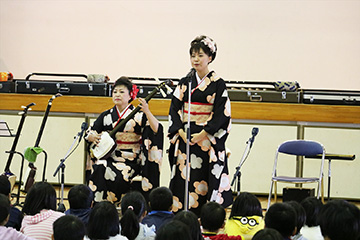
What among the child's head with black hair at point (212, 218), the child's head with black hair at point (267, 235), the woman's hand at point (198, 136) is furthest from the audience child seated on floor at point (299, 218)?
the woman's hand at point (198, 136)

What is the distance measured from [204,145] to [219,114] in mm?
285

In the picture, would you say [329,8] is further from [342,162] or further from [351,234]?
[351,234]

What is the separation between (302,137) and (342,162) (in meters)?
0.52

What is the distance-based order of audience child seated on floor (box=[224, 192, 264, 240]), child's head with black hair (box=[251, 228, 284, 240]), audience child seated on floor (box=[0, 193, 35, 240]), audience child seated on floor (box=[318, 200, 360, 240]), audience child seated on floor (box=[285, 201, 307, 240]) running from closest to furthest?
1. child's head with black hair (box=[251, 228, 284, 240])
2. audience child seated on floor (box=[318, 200, 360, 240])
3. audience child seated on floor (box=[0, 193, 35, 240])
4. audience child seated on floor (box=[285, 201, 307, 240])
5. audience child seated on floor (box=[224, 192, 264, 240])

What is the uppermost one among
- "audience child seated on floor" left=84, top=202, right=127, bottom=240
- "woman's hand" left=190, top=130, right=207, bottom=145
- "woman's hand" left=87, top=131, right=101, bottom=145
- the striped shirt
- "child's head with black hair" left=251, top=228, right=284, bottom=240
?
"woman's hand" left=190, top=130, right=207, bottom=145

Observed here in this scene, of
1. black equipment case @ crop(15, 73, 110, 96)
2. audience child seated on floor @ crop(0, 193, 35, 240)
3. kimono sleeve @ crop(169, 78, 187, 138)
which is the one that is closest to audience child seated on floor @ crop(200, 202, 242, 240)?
audience child seated on floor @ crop(0, 193, 35, 240)

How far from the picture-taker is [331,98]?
6.81 m

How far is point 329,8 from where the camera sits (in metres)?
7.61

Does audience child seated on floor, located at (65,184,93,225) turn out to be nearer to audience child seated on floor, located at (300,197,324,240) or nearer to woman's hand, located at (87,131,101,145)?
audience child seated on floor, located at (300,197,324,240)

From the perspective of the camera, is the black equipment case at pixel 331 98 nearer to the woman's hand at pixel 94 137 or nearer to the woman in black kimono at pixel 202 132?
the woman in black kimono at pixel 202 132

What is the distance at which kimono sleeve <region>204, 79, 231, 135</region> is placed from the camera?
476 cm

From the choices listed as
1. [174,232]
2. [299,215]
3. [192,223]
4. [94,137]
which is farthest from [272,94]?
[174,232]

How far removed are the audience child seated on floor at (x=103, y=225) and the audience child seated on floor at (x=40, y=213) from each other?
381 mm

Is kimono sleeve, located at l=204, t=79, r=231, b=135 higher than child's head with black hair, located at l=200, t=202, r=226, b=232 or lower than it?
higher
